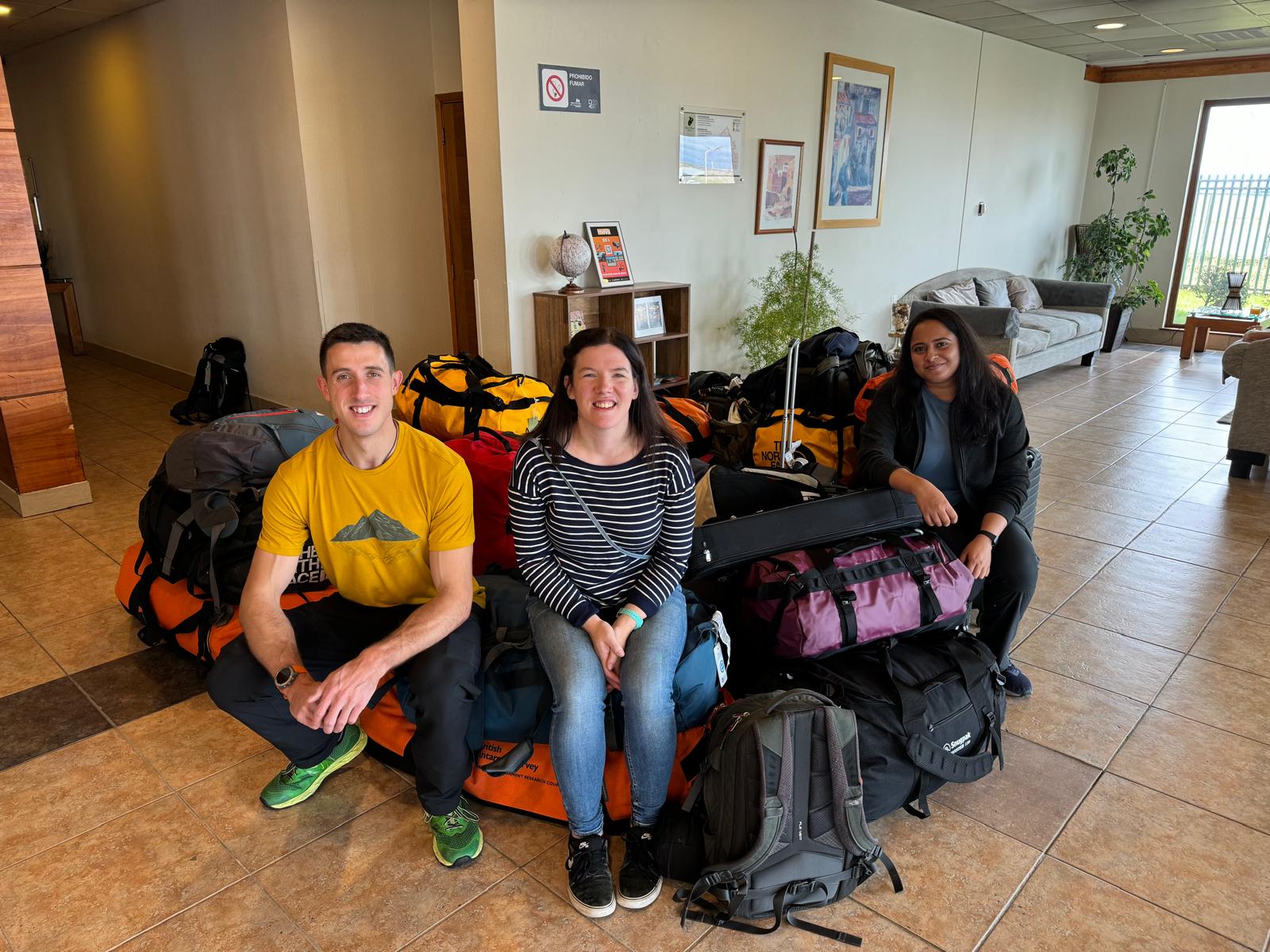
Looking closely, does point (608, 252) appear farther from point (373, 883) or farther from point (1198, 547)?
point (373, 883)

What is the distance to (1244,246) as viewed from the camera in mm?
8531

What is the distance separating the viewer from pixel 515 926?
171 centimetres

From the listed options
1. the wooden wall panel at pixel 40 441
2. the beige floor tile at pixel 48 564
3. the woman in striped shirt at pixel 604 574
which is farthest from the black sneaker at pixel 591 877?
the wooden wall panel at pixel 40 441

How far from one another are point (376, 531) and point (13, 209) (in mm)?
2850

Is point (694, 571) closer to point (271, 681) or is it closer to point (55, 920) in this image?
point (271, 681)

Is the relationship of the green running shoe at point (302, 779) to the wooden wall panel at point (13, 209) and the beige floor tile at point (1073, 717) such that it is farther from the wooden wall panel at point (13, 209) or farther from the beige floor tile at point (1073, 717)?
the wooden wall panel at point (13, 209)

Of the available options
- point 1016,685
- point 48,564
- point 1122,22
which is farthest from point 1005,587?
point 1122,22

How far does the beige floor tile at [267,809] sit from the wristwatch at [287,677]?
1.27ft

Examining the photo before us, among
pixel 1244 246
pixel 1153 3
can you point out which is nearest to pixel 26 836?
pixel 1153 3

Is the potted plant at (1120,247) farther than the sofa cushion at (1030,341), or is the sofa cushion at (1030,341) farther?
the potted plant at (1120,247)

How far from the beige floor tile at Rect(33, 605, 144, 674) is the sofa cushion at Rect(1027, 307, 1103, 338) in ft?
22.7

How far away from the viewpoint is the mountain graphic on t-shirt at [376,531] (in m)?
1.92

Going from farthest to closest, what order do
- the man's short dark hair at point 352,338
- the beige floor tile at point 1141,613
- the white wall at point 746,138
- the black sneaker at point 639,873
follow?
the white wall at point 746,138, the beige floor tile at point 1141,613, the man's short dark hair at point 352,338, the black sneaker at point 639,873

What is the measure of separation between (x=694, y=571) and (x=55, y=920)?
151 cm
